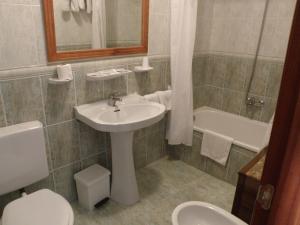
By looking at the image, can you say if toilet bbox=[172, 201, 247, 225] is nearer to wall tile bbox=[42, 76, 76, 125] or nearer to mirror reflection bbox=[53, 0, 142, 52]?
wall tile bbox=[42, 76, 76, 125]

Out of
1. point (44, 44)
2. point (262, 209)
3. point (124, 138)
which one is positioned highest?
point (44, 44)

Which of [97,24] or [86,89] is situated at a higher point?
→ [97,24]

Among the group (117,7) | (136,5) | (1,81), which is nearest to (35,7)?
(1,81)

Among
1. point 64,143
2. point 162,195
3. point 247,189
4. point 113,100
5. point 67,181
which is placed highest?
point 113,100

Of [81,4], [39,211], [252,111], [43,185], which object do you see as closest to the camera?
[39,211]

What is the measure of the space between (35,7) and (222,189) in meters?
2.16

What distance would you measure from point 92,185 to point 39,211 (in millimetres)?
604

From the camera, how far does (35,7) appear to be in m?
1.55

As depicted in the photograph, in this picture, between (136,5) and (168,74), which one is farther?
(168,74)

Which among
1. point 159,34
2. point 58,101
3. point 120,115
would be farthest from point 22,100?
point 159,34

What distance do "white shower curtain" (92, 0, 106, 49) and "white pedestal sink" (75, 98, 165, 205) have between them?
0.48m

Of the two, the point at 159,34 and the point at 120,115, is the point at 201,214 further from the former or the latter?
the point at 159,34

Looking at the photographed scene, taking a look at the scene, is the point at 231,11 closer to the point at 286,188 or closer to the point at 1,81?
the point at 1,81

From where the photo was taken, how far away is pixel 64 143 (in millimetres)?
1930
